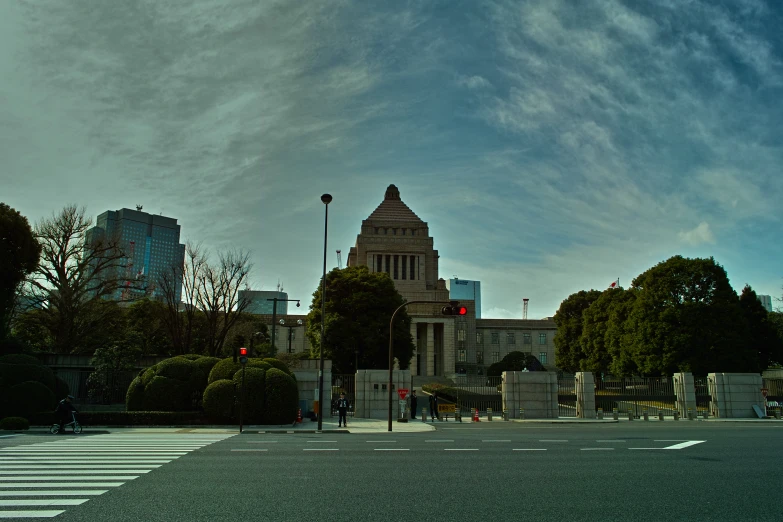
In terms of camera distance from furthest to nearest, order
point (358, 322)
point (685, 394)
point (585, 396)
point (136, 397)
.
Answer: point (358, 322)
point (685, 394)
point (585, 396)
point (136, 397)

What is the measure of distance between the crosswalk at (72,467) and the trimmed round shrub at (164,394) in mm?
7351

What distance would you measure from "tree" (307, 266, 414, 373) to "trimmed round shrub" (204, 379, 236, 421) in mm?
25876

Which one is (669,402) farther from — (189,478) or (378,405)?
(189,478)

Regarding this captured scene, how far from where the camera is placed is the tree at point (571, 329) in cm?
7056

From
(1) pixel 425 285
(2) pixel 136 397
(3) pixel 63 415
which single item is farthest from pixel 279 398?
(1) pixel 425 285

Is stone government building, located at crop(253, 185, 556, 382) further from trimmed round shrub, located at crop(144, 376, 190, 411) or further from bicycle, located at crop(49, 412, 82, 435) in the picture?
bicycle, located at crop(49, 412, 82, 435)

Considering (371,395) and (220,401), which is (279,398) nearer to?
(220,401)

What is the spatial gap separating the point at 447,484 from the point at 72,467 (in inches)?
307

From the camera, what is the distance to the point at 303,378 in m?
32.0

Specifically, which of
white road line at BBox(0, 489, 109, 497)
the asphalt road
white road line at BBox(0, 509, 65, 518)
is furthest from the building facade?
white road line at BBox(0, 509, 65, 518)

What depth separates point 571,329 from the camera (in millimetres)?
72312

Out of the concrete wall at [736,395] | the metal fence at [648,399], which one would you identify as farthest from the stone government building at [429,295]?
the concrete wall at [736,395]

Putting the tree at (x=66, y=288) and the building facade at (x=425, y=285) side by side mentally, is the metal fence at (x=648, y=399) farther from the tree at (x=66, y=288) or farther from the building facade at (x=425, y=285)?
the building facade at (x=425, y=285)

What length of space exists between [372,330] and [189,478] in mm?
43168
